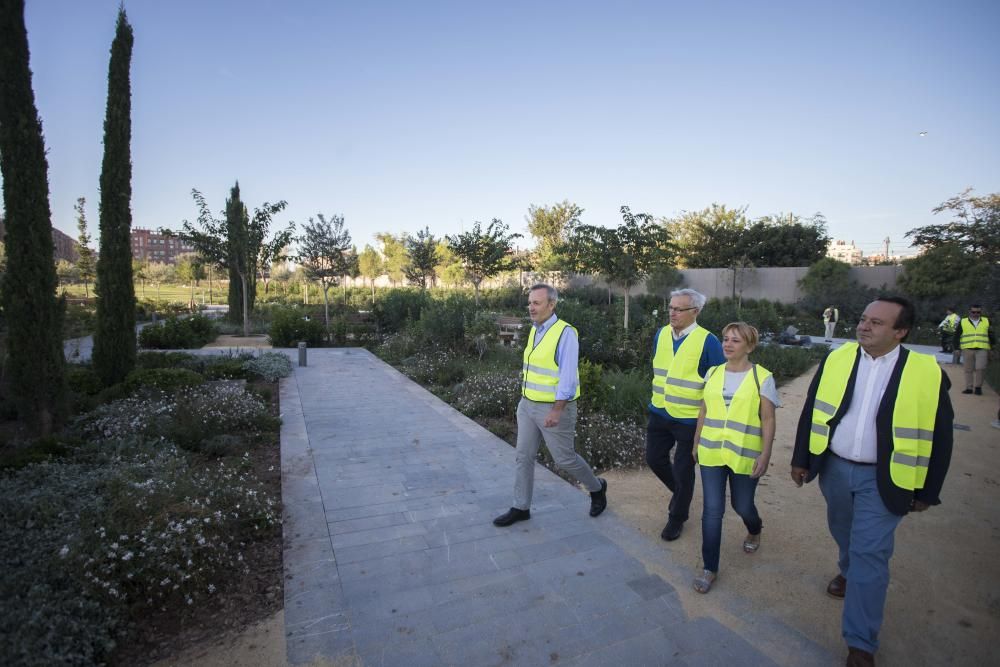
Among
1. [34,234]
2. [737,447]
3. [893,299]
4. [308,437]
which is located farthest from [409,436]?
[893,299]

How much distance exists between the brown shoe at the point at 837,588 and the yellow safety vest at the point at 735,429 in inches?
32.0

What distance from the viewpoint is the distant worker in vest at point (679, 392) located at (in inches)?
132

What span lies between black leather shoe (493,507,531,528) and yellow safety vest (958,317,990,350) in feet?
29.8

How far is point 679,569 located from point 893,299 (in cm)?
194

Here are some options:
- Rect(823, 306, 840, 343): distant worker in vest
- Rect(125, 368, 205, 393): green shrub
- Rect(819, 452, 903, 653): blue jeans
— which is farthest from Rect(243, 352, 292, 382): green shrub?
Rect(823, 306, 840, 343): distant worker in vest

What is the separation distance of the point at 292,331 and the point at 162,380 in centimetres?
812

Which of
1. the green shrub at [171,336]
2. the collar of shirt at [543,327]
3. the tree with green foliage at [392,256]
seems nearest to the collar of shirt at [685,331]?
the collar of shirt at [543,327]

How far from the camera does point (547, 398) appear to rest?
3545mm

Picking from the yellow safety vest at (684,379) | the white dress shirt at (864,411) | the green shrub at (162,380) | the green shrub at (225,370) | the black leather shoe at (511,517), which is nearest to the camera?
the white dress shirt at (864,411)

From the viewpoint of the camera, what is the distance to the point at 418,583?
300cm

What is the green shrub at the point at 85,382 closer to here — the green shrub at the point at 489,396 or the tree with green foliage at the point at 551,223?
the green shrub at the point at 489,396

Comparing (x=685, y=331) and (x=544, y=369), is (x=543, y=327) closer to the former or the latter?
(x=544, y=369)

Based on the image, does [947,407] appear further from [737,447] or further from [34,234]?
[34,234]

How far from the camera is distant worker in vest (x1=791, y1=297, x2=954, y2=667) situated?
230 centimetres
